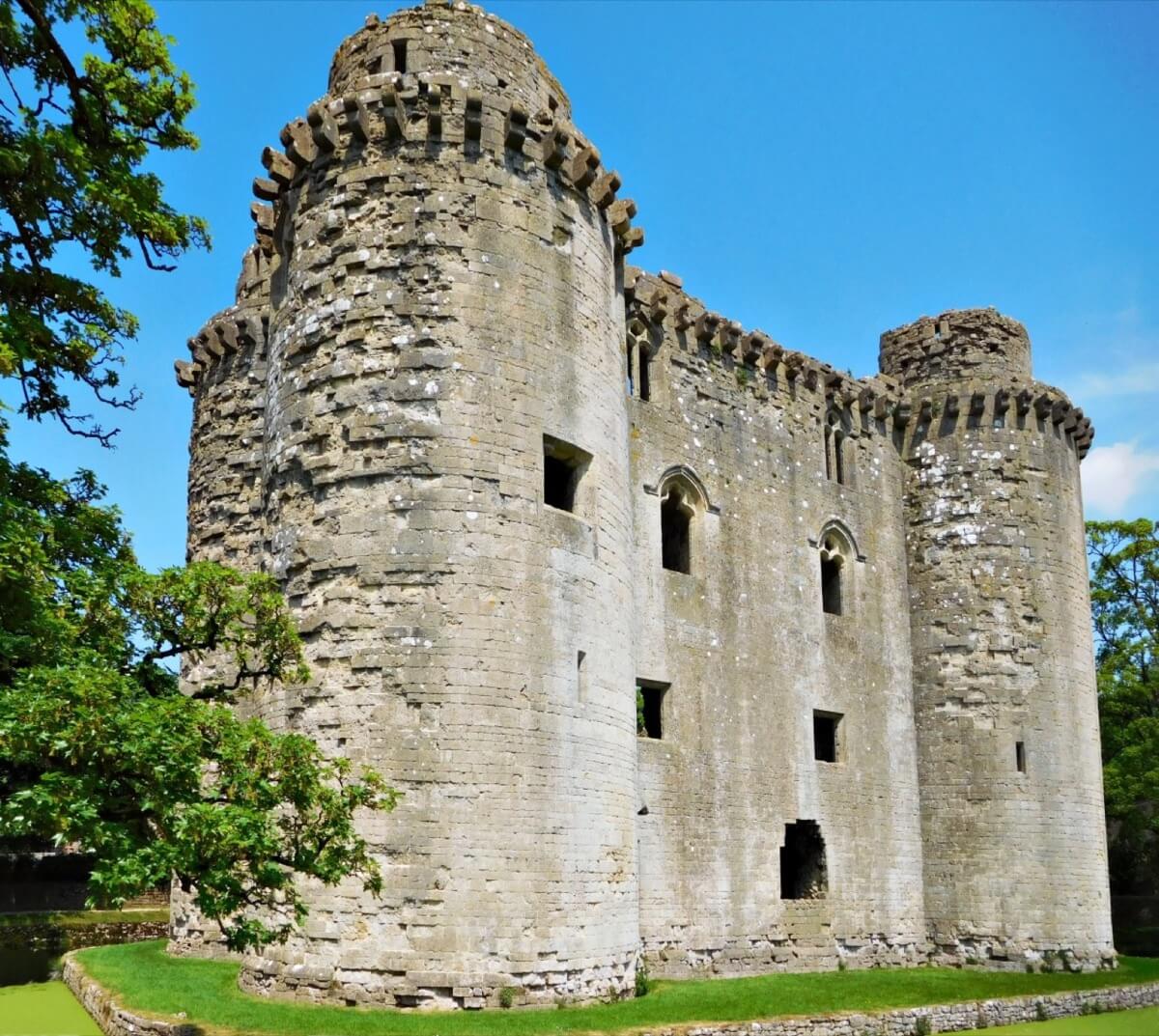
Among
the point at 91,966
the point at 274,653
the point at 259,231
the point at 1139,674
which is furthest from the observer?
the point at 1139,674

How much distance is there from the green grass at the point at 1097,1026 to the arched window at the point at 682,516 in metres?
7.68

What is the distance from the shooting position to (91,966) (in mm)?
16859

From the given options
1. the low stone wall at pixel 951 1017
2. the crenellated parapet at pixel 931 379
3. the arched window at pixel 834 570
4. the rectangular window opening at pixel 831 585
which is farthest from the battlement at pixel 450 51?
the low stone wall at pixel 951 1017

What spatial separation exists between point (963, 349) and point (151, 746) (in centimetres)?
1880

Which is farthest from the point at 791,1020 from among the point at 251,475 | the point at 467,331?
the point at 251,475

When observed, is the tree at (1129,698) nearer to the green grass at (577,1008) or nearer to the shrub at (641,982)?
the green grass at (577,1008)

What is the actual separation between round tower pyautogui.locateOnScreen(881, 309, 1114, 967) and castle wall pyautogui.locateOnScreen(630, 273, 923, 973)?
0.57 m

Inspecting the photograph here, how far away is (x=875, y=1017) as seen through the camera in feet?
47.5

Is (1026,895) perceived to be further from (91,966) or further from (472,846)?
(91,966)

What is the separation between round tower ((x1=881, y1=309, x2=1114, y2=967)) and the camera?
21406mm

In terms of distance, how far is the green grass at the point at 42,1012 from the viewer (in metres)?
13.5

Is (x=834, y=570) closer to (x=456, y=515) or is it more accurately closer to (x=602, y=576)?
(x=602, y=576)

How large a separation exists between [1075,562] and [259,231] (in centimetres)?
1576

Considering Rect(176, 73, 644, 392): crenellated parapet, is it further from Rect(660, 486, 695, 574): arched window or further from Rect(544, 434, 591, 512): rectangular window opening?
Rect(660, 486, 695, 574): arched window
